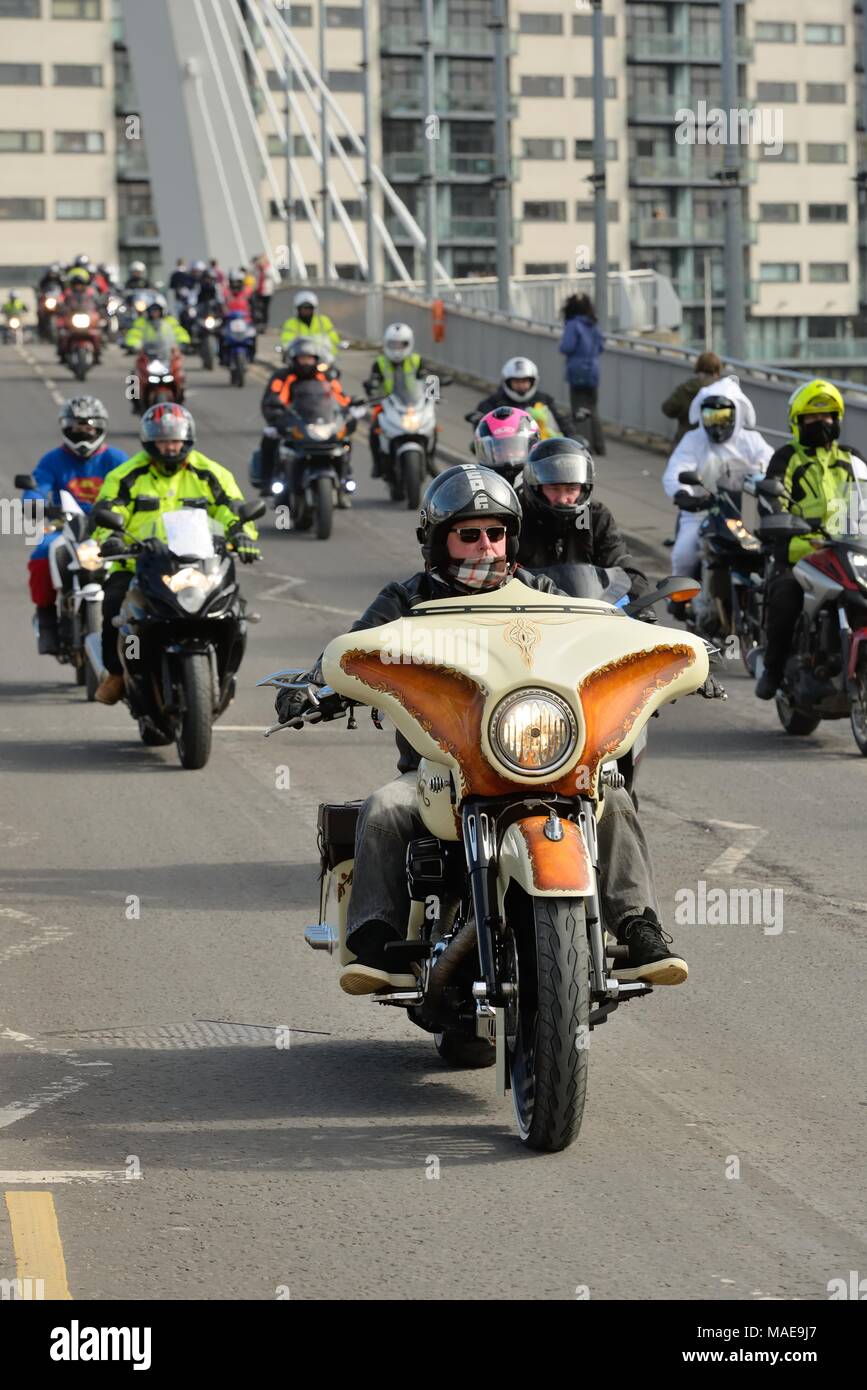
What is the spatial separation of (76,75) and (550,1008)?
101791 millimetres

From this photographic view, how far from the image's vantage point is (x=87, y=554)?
51.0ft

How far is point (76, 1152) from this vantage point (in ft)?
21.0

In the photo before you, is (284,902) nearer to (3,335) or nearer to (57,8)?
(3,335)

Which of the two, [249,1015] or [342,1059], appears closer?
[342,1059]

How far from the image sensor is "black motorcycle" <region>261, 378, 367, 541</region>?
24.4 metres

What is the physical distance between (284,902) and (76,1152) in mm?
3312

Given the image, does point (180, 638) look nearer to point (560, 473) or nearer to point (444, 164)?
point (560, 473)

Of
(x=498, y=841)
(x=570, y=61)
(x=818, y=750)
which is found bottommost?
(x=818, y=750)

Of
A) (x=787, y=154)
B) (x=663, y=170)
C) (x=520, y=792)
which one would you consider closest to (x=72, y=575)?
(x=520, y=792)

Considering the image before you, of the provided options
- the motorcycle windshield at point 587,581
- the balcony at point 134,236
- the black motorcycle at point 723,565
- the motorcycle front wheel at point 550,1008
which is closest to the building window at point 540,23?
the balcony at point 134,236

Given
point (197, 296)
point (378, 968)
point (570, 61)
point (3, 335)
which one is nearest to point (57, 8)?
point (570, 61)

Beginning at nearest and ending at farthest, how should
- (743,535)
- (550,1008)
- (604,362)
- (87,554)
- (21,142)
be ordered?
1. (550,1008)
2. (87,554)
3. (743,535)
4. (604,362)
5. (21,142)

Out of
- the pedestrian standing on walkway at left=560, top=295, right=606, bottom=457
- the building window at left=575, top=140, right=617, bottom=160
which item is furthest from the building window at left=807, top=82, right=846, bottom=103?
the pedestrian standing on walkway at left=560, top=295, right=606, bottom=457

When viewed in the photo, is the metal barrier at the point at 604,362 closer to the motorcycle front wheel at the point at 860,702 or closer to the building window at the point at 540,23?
the motorcycle front wheel at the point at 860,702
